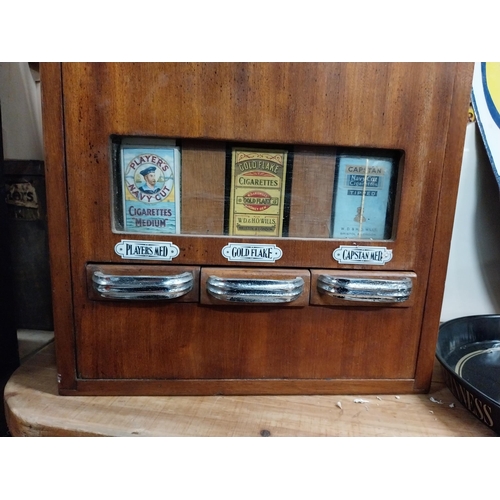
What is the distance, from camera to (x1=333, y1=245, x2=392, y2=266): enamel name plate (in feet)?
1.47

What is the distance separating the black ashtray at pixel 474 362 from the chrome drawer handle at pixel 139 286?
13.4 inches

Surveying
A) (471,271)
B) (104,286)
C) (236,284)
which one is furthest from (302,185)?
(471,271)

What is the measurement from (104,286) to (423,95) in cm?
41

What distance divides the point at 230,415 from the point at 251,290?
15 cm

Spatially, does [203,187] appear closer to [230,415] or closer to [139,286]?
[139,286]

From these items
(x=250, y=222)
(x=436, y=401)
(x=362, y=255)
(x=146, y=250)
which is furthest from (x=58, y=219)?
(x=436, y=401)

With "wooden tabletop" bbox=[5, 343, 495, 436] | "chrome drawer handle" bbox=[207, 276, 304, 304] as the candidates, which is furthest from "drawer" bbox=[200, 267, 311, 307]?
"wooden tabletop" bbox=[5, 343, 495, 436]

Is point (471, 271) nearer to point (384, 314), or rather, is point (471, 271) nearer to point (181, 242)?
point (384, 314)

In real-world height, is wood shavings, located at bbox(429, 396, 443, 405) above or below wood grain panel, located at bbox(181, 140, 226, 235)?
below

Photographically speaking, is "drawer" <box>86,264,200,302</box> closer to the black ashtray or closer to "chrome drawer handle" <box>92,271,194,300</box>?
"chrome drawer handle" <box>92,271,194,300</box>

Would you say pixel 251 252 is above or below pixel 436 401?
above

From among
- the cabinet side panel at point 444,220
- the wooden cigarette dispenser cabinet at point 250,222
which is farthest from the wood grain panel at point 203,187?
the cabinet side panel at point 444,220

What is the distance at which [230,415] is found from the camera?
44 cm

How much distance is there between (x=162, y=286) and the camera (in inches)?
16.8
